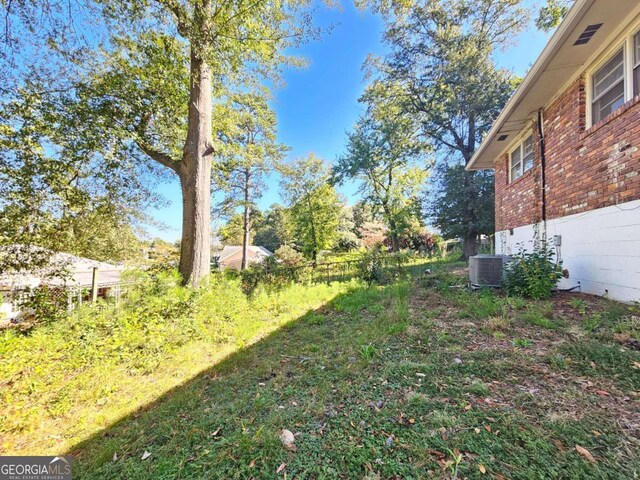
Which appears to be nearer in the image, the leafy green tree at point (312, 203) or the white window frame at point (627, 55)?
the white window frame at point (627, 55)

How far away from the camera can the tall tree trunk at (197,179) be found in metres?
4.86

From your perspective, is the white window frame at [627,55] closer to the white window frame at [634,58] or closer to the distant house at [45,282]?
the white window frame at [634,58]

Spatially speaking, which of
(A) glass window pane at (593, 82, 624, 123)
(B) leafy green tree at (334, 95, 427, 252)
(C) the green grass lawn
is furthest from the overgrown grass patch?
(B) leafy green tree at (334, 95, 427, 252)

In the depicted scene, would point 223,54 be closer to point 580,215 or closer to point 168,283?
point 168,283

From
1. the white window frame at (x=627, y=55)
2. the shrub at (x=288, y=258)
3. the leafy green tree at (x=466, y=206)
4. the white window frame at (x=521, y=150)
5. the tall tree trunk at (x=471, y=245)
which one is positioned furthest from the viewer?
the shrub at (x=288, y=258)

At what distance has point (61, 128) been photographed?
424 centimetres

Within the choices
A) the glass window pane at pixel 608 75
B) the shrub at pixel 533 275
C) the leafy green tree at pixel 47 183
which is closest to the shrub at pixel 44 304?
the leafy green tree at pixel 47 183

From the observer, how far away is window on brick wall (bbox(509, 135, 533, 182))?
621 cm

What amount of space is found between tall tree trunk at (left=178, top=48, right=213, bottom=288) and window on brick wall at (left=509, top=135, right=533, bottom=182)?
7.33 metres

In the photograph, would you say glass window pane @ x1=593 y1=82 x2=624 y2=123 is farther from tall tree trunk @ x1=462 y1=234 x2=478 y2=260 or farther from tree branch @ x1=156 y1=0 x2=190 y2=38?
tall tree trunk @ x1=462 y1=234 x2=478 y2=260

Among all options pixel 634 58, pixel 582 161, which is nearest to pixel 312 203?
pixel 582 161

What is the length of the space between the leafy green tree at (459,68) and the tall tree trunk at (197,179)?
11344 mm

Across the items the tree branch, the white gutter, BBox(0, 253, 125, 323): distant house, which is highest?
the tree branch

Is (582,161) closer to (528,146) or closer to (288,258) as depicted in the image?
(528,146)
